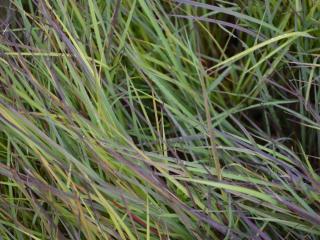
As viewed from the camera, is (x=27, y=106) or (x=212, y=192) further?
(x=27, y=106)

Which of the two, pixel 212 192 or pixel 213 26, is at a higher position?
pixel 213 26

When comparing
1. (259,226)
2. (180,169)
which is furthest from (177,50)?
(259,226)

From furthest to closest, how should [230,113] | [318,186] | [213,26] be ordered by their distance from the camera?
1. [213,26]
2. [230,113]
3. [318,186]

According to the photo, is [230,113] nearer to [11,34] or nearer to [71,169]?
[71,169]

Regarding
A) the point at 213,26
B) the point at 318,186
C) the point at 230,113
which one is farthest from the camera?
the point at 213,26

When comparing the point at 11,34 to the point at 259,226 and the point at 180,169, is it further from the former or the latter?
the point at 259,226

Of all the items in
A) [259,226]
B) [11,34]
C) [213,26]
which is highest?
[11,34]

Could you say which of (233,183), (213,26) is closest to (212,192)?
(233,183)
